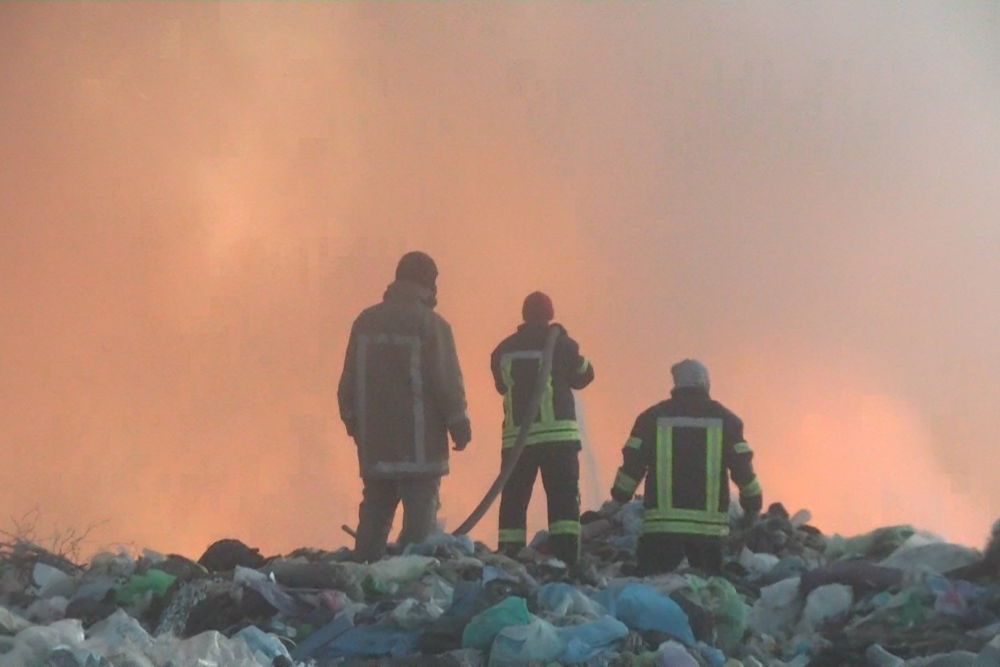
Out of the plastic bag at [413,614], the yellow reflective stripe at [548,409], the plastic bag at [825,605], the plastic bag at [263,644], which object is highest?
the yellow reflective stripe at [548,409]

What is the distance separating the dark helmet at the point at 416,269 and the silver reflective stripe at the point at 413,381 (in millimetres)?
372

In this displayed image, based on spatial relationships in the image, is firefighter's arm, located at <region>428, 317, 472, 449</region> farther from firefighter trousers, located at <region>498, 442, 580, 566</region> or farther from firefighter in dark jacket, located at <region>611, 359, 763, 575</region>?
firefighter in dark jacket, located at <region>611, 359, 763, 575</region>

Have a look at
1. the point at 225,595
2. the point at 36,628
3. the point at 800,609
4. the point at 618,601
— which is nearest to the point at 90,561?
the point at 225,595

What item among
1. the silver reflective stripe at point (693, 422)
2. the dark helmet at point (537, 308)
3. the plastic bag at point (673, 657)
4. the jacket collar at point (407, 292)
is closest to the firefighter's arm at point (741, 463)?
the silver reflective stripe at point (693, 422)

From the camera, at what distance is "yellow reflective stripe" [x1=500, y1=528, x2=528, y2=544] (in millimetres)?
8242

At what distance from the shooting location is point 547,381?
318 inches

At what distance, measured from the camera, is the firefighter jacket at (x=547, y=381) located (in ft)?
26.7

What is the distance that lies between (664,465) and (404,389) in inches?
59.4

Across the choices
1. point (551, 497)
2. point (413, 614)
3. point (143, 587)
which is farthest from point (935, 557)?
point (143, 587)

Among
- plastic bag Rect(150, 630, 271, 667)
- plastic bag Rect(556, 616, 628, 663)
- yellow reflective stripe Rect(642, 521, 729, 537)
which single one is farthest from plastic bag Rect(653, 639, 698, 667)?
yellow reflective stripe Rect(642, 521, 729, 537)

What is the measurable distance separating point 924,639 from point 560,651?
64.8 inches

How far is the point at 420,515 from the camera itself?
7.72 meters

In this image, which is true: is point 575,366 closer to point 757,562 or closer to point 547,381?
point 547,381

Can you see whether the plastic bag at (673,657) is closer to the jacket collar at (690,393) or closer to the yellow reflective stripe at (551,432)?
the jacket collar at (690,393)
